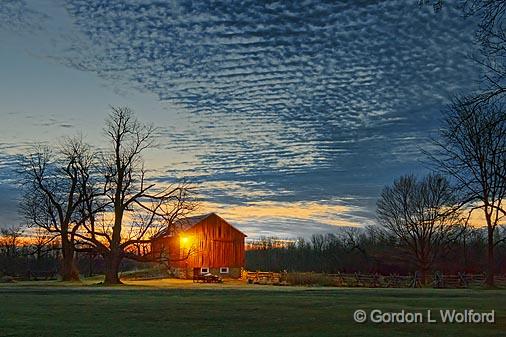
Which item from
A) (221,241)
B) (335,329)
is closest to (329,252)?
(221,241)

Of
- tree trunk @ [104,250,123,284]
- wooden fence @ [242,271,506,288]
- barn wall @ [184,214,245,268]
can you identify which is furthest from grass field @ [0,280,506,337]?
barn wall @ [184,214,245,268]

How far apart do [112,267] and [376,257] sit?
41181 mm

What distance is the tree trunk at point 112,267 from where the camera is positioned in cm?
5281

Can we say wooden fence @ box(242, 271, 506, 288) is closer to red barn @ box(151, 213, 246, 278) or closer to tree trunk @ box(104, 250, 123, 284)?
red barn @ box(151, 213, 246, 278)

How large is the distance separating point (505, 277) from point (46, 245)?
46157 mm

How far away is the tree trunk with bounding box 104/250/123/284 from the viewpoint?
52812 millimetres

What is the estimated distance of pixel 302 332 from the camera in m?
15.3

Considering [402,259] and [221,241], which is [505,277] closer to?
[402,259]

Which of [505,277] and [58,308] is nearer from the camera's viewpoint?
[58,308]

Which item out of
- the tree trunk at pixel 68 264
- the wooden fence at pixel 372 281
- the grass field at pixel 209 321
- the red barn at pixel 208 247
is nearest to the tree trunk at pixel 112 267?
the tree trunk at pixel 68 264

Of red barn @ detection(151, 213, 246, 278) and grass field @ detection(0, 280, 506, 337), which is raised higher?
red barn @ detection(151, 213, 246, 278)

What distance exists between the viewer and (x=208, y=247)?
77.0 m

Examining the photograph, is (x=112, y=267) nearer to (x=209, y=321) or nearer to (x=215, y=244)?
(x=215, y=244)

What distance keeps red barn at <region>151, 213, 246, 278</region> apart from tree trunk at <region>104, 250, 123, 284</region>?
20923 mm
